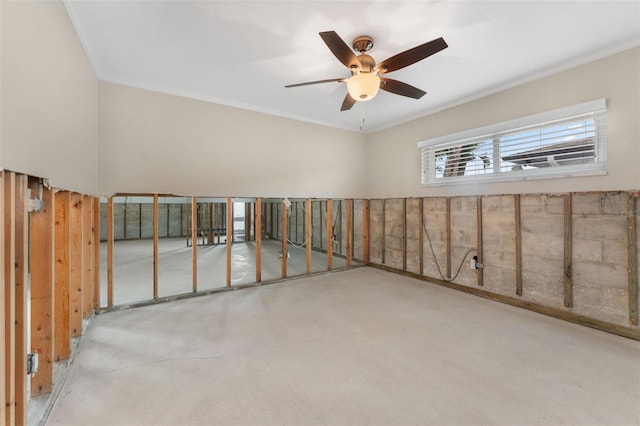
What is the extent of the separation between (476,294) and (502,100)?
264 centimetres

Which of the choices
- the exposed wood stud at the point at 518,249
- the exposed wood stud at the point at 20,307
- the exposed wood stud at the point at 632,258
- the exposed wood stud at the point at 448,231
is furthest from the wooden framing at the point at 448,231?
the exposed wood stud at the point at 20,307

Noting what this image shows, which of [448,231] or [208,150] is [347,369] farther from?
[208,150]

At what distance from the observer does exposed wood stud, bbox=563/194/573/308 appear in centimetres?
277

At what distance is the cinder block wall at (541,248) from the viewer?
2.49 metres

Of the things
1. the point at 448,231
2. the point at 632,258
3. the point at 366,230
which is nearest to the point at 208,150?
the point at 366,230

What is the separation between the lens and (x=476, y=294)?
3.56 metres

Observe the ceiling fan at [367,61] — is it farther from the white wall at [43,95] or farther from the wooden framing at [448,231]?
the wooden framing at [448,231]

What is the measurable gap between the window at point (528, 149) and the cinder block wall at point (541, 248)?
0.36 m

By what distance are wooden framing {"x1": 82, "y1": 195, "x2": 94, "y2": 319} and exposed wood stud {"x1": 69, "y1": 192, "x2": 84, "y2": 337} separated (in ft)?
0.50

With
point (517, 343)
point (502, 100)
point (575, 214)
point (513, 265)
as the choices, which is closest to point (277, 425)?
point (517, 343)

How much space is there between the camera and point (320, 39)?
2.45 m

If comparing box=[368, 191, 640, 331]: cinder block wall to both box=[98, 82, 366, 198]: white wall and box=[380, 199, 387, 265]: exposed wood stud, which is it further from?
box=[98, 82, 366, 198]: white wall

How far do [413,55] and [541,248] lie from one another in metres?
2.63

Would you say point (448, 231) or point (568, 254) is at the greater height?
point (448, 231)
